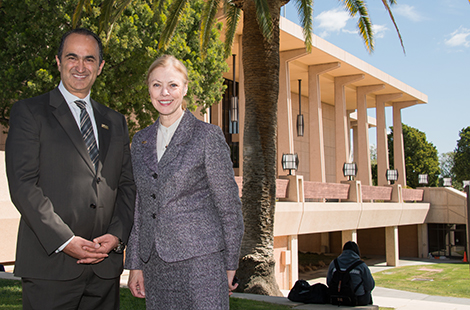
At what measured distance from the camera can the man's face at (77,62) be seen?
2.83 metres

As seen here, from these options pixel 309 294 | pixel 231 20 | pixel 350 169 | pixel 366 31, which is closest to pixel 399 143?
pixel 350 169

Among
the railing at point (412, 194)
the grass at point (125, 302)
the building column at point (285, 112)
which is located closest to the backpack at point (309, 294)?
the grass at point (125, 302)

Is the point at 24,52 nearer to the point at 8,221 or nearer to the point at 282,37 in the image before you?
the point at 8,221

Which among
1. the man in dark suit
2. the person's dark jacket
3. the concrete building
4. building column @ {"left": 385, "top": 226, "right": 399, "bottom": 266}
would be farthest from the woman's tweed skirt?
building column @ {"left": 385, "top": 226, "right": 399, "bottom": 266}

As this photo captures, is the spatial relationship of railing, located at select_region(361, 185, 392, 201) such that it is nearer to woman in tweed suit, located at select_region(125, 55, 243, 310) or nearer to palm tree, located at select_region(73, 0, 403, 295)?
palm tree, located at select_region(73, 0, 403, 295)

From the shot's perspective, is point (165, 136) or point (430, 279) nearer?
point (165, 136)

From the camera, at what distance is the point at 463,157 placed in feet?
181

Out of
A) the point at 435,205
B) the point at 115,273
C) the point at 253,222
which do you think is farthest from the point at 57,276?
the point at 435,205

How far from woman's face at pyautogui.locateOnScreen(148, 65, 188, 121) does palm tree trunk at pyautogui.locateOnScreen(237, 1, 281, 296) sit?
6.98 metres

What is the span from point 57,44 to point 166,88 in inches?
471

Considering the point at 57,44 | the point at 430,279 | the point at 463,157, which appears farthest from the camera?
the point at 463,157

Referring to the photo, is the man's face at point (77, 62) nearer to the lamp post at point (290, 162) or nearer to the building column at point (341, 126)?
the lamp post at point (290, 162)

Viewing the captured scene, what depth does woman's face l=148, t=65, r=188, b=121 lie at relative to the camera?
2719mm

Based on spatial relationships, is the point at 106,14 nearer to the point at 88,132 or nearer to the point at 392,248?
the point at 88,132
